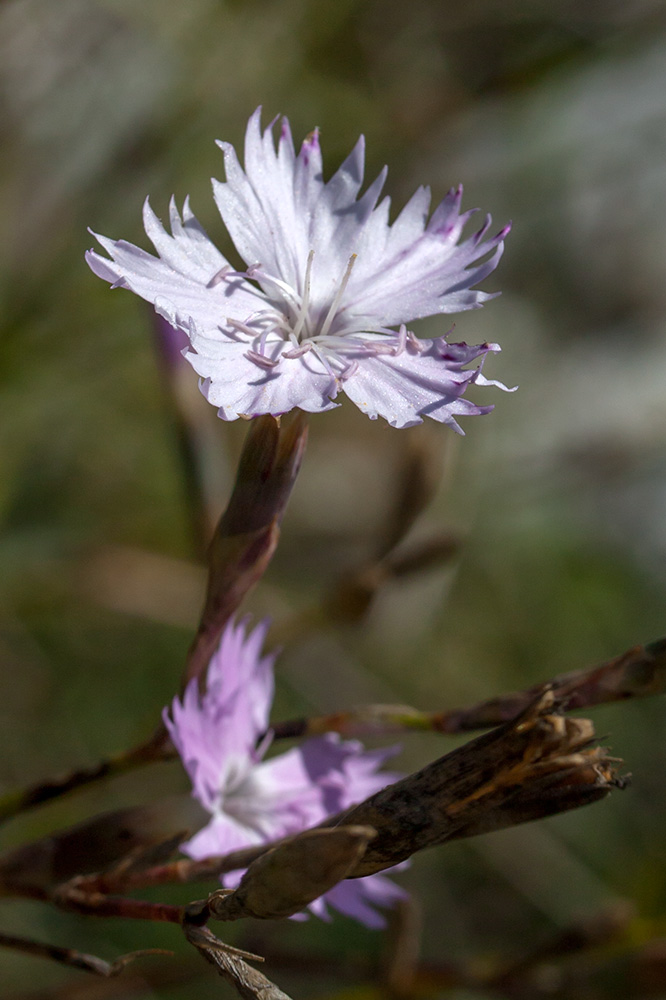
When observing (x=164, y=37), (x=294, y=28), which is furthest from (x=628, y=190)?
(x=164, y=37)

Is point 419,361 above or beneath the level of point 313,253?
beneath

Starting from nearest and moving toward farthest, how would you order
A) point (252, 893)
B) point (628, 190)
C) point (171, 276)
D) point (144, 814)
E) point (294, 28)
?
point (252, 893), point (171, 276), point (144, 814), point (294, 28), point (628, 190)

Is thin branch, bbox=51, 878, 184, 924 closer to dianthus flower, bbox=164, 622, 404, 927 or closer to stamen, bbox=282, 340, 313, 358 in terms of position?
dianthus flower, bbox=164, 622, 404, 927

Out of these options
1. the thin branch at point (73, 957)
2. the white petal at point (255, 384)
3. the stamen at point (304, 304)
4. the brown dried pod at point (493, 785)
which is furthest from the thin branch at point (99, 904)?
the stamen at point (304, 304)

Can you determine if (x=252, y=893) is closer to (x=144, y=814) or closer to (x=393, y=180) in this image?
(x=144, y=814)

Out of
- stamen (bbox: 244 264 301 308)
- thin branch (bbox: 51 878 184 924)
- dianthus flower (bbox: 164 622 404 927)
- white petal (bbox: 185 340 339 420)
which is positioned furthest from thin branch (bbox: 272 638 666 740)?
stamen (bbox: 244 264 301 308)
